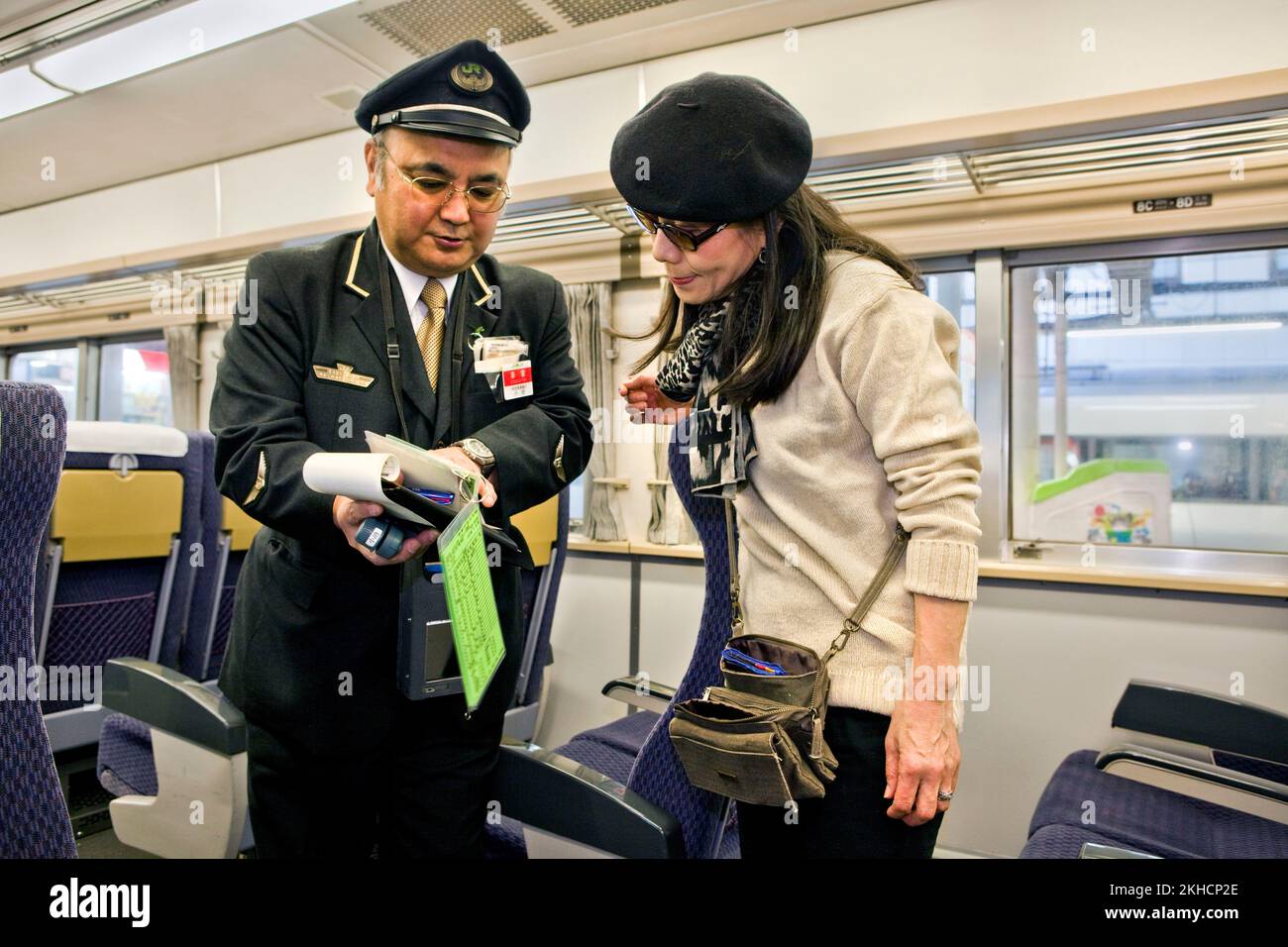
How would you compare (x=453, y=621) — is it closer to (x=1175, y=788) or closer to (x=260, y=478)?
(x=260, y=478)

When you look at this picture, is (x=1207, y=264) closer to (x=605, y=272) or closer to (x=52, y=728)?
(x=605, y=272)

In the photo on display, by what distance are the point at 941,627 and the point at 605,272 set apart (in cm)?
307

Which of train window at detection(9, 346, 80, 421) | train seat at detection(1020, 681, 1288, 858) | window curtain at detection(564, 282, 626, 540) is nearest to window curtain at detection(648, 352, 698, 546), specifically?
window curtain at detection(564, 282, 626, 540)

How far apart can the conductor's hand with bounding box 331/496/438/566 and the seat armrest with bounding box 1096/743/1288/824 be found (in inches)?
78.9

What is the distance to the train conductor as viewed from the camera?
1215 millimetres

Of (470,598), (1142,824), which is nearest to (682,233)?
(470,598)

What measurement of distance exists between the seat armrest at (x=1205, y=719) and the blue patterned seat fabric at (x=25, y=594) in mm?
2473

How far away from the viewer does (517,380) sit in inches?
52.4

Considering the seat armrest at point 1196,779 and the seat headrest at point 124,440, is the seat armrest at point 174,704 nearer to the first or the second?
the seat headrest at point 124,440

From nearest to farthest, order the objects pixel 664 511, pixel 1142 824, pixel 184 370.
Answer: pixel 1142 824, pixel 664 511, pixel 184 370

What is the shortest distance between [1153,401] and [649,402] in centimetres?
256

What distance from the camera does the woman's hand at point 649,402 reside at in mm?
1390

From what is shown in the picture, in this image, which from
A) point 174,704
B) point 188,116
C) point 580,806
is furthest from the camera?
point 188,116

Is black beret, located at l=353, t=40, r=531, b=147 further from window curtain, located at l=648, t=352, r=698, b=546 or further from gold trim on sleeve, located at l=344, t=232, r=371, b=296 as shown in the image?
window curtain, located at l=648, t=352, r=698, b=546
